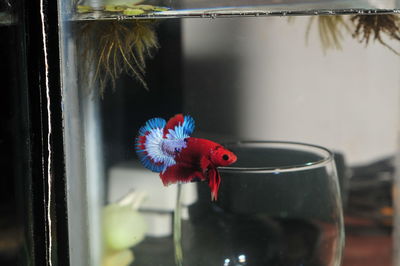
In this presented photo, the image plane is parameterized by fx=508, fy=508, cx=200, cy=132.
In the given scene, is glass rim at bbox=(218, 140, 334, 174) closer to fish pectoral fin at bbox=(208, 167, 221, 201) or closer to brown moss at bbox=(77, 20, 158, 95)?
fish pectoral fin at bbox=(208, 167, 221, 201)

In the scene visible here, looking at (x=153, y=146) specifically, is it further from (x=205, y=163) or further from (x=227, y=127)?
(x=227, y=127)

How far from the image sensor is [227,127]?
646mm

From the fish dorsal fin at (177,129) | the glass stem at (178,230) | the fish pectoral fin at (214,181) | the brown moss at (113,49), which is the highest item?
Answer: the brown moss at (113,49)

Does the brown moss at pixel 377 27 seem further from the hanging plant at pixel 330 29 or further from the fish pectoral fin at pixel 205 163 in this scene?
the fish pectoral fin at pixel 205 163

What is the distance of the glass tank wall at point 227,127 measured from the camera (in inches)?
18.0

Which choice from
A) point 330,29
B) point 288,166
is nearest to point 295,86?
point 330,29

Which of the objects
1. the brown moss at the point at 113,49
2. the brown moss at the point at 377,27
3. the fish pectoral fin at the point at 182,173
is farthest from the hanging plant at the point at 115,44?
the brown moss at the point at 377,27

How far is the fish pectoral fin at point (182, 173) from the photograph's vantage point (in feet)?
1.48

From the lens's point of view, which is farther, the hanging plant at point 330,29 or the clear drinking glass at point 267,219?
the hanging plant at point 330,29

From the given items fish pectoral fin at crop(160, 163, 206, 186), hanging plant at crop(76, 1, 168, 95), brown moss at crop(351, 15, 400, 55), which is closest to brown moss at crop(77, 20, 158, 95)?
hanging plant at crop(76, 1, 168, 95)

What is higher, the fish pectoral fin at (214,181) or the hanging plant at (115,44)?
the hanging plant at (115,44)

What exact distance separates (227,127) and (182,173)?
0.66 ft

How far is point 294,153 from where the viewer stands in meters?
0.50

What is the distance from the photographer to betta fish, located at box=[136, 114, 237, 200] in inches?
17.3
